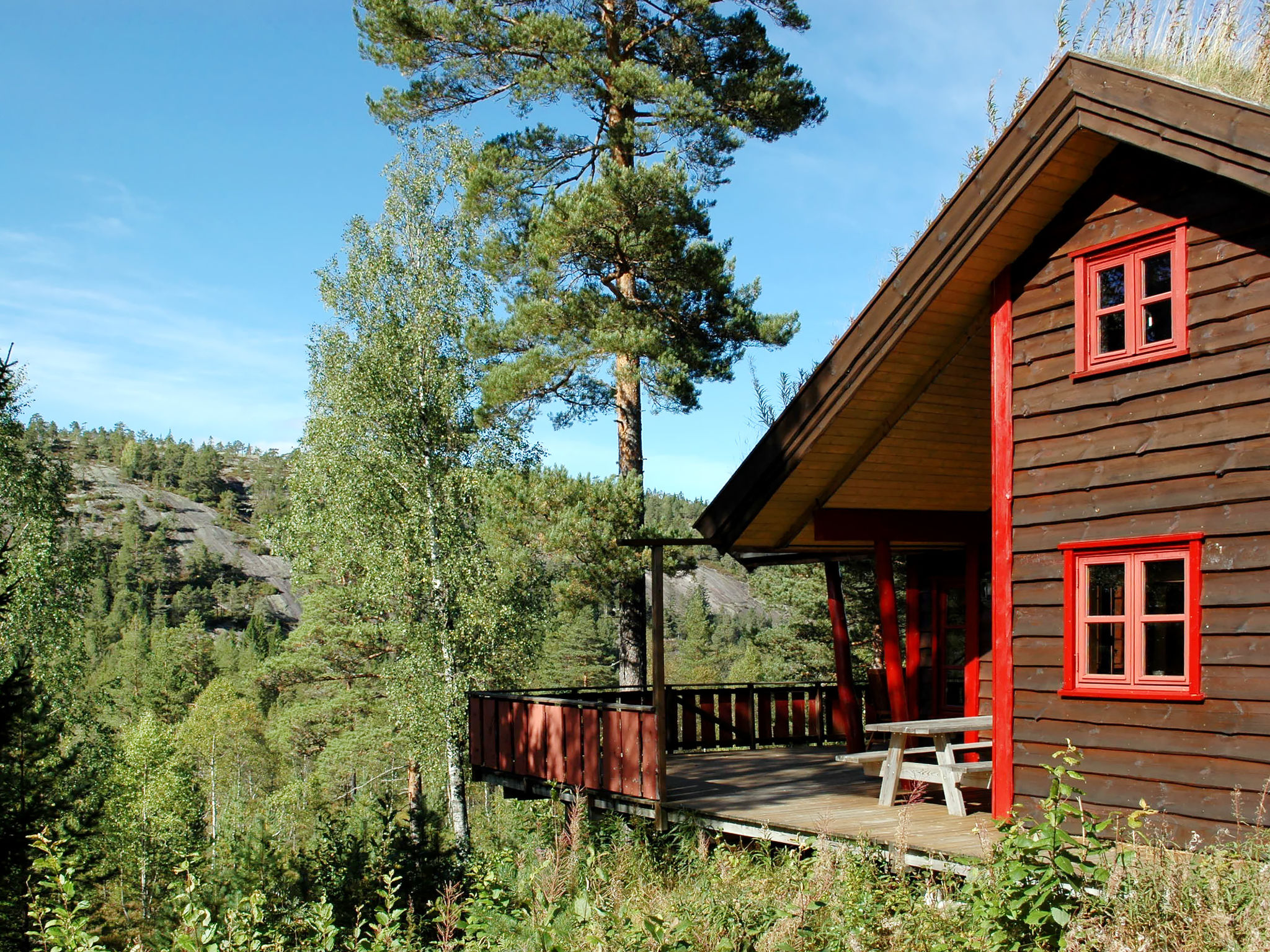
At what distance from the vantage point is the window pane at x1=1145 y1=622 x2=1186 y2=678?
740 cm

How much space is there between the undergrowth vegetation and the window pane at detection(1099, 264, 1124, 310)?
11.3 ft

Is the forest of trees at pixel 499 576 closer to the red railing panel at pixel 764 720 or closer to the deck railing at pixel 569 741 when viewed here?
the deck railing at pixel 569 741

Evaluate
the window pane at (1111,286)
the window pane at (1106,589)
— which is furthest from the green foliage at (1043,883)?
the window pane at (1111,286)

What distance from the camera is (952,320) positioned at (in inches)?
368

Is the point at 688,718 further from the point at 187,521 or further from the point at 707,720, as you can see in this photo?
the point at 187,521

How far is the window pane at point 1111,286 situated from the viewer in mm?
8000

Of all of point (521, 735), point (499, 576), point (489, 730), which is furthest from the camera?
point (499, 576)

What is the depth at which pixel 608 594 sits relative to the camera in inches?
731

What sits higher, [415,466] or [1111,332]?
[1111,332]

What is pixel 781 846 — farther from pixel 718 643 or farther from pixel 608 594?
pixel 718 643

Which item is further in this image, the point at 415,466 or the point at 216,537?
the point at 216,537

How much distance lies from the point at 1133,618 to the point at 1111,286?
2476mm

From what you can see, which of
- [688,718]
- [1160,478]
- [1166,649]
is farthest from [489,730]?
[1160,478]

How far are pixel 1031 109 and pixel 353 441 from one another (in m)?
19.0
